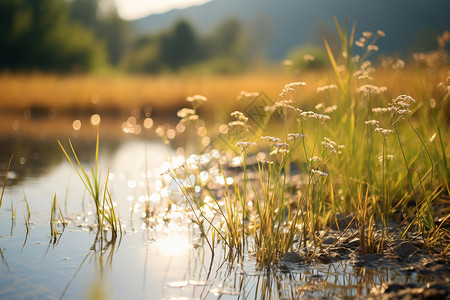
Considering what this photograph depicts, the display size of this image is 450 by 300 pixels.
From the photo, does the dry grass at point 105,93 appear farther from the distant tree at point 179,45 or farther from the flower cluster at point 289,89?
the distant tree at point 179,45

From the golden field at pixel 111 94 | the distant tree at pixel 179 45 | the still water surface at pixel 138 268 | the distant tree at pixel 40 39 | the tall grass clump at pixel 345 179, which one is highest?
the distant tree at pixel 179 45

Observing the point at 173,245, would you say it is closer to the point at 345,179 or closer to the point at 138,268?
the point at 138,268

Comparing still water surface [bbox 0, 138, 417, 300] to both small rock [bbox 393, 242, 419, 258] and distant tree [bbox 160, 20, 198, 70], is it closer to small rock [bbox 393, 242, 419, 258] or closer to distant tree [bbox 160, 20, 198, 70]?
small rock [bbox 393, 242, 419, 258]

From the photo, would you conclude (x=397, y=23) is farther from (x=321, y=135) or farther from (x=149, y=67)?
(x=321, y=135)

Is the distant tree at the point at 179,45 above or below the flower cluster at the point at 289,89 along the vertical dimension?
above

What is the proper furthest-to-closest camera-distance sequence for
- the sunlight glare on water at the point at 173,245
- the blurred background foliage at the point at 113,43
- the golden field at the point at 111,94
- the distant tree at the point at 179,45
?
1. the distant tree at the point at 179,45
2. the blurred background foliage at the point at 113,43
3. the golden field at the point at 111,94
4. the sunlight glare on water at the point at 173,245

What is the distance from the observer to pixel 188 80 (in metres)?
17.2

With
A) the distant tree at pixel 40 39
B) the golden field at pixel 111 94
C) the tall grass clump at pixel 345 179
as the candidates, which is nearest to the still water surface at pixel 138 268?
the tall grass clump at pixel 345 179

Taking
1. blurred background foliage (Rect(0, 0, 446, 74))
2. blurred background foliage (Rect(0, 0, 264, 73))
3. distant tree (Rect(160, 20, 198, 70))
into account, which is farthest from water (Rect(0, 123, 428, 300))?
distant tree (Rect(160, 20, 198, 70))

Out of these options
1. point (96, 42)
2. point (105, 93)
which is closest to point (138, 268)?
point (105, 93)

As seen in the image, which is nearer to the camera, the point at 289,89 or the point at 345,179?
the point at 289,89

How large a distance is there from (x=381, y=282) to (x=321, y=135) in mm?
2348

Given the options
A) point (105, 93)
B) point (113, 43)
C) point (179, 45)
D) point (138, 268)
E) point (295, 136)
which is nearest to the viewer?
point (295, 136)

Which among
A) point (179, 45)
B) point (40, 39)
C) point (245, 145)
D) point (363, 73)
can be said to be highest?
point (179, 45)
